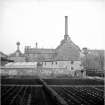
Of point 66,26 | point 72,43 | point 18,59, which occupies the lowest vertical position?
point 18,59

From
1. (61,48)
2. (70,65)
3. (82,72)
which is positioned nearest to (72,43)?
(61,48)

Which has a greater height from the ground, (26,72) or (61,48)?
(61,48)

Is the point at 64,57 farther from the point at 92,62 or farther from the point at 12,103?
the point at 12,103

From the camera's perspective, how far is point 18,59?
71.8 m

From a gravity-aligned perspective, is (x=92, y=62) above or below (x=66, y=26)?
below

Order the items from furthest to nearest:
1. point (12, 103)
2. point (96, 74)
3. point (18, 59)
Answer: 1. point (18, 59)
2. point (96, 74)
3. point (12, 103)

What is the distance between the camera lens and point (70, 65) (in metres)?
58.4

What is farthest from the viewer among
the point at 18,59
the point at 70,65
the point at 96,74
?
the point at 18,59

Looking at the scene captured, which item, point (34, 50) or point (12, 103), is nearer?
point (12, 103)

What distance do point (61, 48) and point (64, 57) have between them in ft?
11.1

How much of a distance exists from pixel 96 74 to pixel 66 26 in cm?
2056

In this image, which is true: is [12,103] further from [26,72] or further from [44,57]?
[44,57]

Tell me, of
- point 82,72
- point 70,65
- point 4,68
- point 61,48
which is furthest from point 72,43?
point 4,68

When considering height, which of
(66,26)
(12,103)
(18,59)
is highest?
(66,26)
